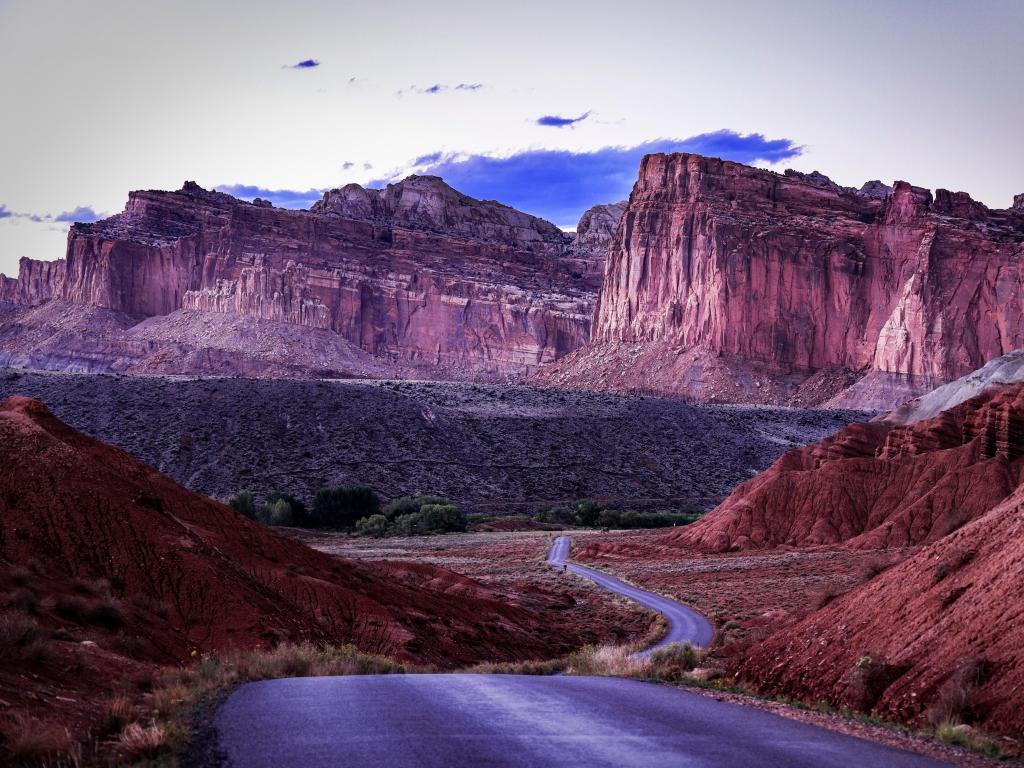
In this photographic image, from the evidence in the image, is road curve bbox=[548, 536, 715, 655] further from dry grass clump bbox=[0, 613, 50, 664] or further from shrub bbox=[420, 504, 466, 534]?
dry grass clump bbox=[0, 613, 50, 664]

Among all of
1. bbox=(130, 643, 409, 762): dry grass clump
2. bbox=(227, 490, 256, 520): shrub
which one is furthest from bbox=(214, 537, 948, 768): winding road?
bbox=(227, 490, 256, 520): shrub

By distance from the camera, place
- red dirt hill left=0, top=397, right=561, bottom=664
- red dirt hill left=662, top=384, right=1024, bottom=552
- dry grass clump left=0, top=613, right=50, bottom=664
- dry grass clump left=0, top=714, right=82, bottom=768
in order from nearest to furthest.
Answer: dry grass clump left=0, top=714, right=82, bottom=768, dry grass clump left=0, top=613, right=50, bottom=664, red dirt hill left=0, top=397, right=561, bottom=664, red dirt hill left=662, top=384, right=1024, bottom=552

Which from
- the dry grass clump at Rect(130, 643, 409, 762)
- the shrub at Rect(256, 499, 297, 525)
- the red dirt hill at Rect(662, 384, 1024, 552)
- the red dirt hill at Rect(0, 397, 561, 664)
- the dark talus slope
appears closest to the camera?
the dry grass clump at Rect(130, 643, 409, 762)

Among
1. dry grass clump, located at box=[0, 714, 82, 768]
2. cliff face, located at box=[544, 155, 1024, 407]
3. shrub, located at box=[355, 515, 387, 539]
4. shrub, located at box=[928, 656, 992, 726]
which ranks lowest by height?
shrub, located at box=[355, 515, 387, 539]

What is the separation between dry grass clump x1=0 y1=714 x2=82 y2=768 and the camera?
835 centimetres

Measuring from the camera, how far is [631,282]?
174 metres

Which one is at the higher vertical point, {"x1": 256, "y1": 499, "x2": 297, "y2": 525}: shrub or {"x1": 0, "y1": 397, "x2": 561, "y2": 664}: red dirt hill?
{"x1": 0, "y1": 397, "x2": 561, "y2": 664}: red dirt hill

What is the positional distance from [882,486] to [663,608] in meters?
25.6

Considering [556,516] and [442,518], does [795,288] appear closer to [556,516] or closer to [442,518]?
[556,516]

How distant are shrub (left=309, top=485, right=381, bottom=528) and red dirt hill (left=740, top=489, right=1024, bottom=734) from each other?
2392 inches

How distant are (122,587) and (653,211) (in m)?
159

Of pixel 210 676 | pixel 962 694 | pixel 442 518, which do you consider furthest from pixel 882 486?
pixel 210 676

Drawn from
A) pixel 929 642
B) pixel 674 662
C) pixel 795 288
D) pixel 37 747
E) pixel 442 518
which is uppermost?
pixel 795 288

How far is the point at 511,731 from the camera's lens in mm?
9852
